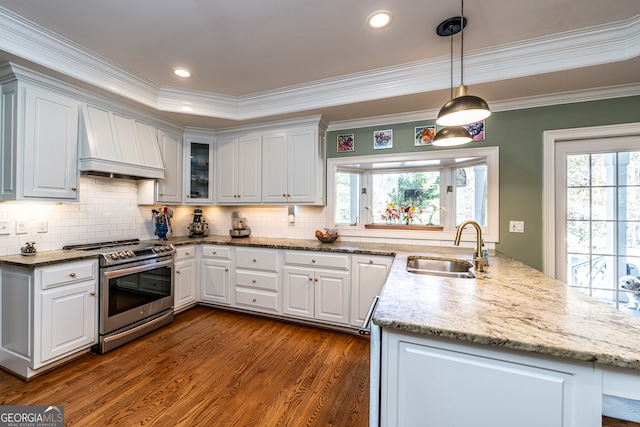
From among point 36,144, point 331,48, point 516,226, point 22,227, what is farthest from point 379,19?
point 22,227

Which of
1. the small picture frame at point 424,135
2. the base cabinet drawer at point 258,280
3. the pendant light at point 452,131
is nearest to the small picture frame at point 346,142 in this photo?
the small picture frame at point 424,135

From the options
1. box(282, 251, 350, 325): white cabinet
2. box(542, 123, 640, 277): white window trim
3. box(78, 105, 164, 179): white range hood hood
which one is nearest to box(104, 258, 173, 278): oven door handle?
box(78, 105, 164, 179): white range hood hood

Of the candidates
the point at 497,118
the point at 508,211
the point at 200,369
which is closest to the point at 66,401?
the point at 200,369

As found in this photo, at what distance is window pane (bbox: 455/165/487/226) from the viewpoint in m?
2.79

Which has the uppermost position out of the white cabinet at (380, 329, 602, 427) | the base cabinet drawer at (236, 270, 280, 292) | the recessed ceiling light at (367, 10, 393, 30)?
the recessed ceiling light at (367, 10, 393, 30)

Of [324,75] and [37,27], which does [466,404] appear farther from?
[37,27]

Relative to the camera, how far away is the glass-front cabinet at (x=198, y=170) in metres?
3.54

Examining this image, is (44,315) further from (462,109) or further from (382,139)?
(382,139)

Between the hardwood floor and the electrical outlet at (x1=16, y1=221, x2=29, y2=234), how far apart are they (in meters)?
1.09

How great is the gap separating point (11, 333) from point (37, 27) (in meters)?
2.26

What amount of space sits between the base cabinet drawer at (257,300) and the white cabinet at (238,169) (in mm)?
1108

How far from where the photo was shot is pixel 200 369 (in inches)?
83.5

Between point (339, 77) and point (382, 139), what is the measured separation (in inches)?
33.3

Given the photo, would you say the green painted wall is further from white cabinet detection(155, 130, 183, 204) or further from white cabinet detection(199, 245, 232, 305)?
white cabinet detection(155, 130, 183, 204)
